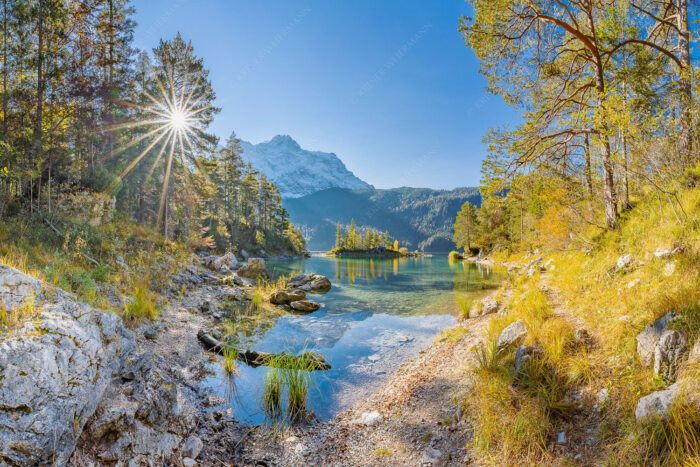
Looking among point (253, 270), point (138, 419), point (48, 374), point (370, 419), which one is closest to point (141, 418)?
point (138, 419)

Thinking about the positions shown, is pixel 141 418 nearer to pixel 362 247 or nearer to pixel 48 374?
pixel 48 374

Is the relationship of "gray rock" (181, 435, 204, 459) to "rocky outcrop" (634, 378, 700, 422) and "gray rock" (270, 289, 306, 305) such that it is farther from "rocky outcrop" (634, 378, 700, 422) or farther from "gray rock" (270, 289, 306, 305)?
"gray rock" (270, 289, 306, 305)

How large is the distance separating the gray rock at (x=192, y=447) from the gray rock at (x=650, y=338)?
5461 mm

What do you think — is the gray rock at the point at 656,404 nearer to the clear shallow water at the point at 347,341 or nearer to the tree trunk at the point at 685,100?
the clear shallow water at the point at 347,341

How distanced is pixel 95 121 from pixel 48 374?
20358mm

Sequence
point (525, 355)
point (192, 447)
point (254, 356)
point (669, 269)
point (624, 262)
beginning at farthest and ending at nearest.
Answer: point (254, 356) < point (624, 262) < point (669, 269) < point (525, 355) < point (192, 447)

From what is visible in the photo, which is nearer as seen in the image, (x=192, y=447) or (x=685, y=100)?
(x=192, y=447)

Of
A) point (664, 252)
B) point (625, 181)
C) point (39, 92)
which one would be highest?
point (39, 92)

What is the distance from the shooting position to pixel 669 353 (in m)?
2.87

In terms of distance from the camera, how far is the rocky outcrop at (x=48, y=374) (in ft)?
7.28

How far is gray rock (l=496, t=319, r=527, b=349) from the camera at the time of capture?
16.1ft

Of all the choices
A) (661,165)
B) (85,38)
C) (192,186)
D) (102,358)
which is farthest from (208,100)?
(661,165)

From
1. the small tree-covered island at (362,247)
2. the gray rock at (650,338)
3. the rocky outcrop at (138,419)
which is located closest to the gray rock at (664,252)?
the gray rock at (650,338)

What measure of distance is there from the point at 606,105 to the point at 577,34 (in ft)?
8.59
